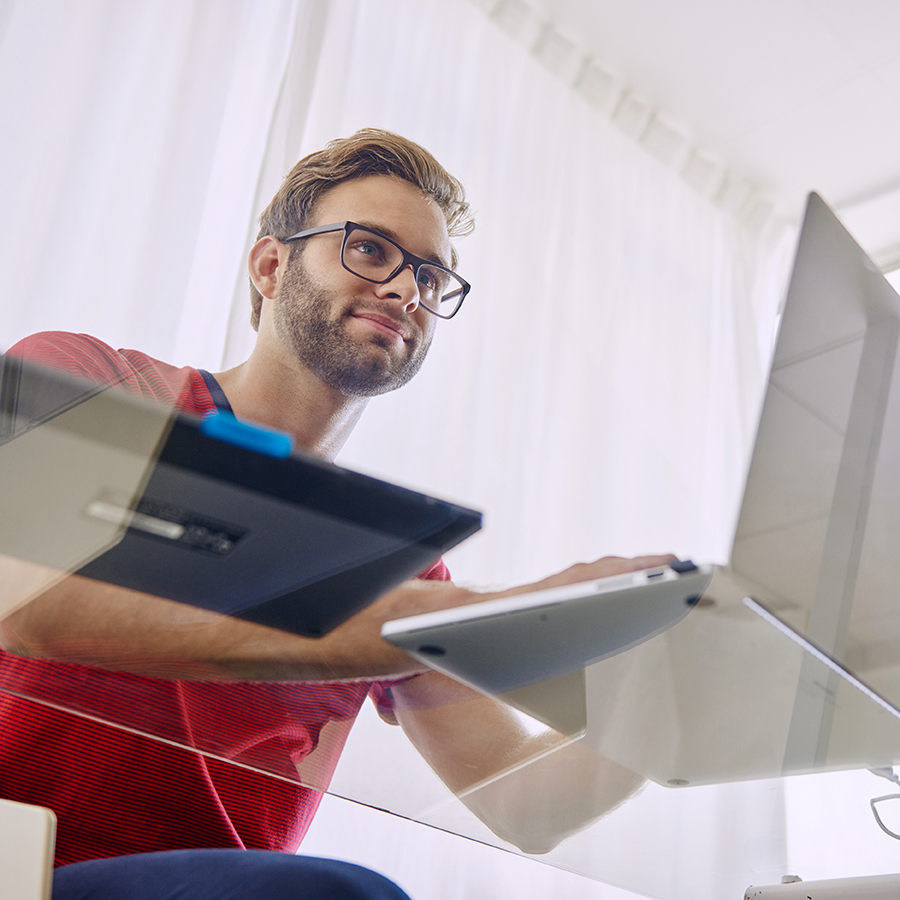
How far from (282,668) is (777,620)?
12.0 inches

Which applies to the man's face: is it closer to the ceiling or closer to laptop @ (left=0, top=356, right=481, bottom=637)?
laptop @ (left=0, top=356, right=481, bottom=637)

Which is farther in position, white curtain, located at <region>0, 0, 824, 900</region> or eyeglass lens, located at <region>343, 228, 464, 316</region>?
white curtain, located at <region>0, 0, 824, 900</region>

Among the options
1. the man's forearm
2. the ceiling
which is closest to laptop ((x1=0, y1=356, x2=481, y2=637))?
the man's forearm

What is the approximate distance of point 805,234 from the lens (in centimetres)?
60

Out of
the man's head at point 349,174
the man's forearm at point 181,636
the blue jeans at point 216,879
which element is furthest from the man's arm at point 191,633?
the man's head at point 349,174

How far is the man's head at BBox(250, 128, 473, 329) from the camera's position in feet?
2.49

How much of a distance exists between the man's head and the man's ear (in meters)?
0.02

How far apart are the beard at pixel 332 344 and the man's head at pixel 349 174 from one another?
2.3 inches

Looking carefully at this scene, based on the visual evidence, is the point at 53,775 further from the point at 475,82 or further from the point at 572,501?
the point at 475,82

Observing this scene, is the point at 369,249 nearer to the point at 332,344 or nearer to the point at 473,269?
the point at 332,344

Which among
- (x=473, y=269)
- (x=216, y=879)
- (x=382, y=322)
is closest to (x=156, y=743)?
(x=216, y=879)

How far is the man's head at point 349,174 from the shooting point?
0.76 meters

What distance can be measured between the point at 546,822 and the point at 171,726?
0.28m

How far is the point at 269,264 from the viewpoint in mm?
756
